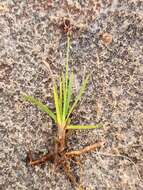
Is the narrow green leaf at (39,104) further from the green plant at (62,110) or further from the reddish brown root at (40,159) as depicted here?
the reddish brown root at (40,159)

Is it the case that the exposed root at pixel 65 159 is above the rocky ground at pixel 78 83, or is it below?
below

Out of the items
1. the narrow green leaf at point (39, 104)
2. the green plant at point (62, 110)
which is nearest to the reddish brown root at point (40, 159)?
the green plant at point (62, 110)

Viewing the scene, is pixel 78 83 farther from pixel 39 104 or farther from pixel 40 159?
pixel 40 159

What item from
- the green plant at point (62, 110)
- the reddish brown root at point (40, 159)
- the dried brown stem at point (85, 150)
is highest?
the green plant at point (62, 110)

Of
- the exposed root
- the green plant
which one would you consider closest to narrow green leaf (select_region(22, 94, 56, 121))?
the green plant

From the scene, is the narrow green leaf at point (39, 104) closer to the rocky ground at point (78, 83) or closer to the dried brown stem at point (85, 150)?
the rocky ground at point (78, 83)

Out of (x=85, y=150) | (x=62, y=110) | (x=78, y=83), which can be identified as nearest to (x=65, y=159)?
(x=85, y=150)

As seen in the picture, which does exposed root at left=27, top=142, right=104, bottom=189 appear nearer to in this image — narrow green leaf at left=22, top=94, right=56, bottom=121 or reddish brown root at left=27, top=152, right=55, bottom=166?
reddish brown root at left=27, top=152, right=55, bottom=166
